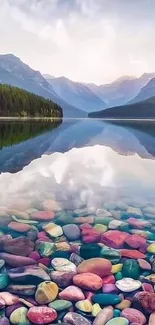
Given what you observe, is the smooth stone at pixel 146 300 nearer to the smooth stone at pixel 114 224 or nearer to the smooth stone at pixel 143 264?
the smooth stone at pixel 143 264

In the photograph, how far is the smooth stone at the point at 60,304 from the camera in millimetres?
4348

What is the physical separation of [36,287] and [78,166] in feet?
42.6

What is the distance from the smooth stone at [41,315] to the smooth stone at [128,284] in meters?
1.11

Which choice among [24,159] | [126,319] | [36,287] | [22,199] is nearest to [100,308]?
[126,319]

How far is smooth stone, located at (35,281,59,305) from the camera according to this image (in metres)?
4.47

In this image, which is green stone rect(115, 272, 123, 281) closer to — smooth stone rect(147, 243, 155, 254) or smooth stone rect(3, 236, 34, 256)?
smooth stone rect(147, 243, 155, 254)

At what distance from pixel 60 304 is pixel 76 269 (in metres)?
0.93

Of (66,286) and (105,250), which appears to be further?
(105,250)

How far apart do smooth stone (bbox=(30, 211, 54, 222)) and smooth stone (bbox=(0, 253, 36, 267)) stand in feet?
7.26

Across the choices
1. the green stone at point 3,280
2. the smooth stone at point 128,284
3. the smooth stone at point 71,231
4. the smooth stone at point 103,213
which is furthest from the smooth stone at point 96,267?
the smooth stone at point 103,213

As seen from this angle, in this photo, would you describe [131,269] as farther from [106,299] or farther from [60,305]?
[60,305]

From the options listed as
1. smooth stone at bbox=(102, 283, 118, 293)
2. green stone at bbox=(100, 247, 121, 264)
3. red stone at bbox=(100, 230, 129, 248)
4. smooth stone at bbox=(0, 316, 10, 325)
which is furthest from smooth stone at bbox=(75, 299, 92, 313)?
red stone at bbox=(100, 230, 129, 248)

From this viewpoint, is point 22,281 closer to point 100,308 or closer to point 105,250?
point 100,308

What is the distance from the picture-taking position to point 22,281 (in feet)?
16.2
